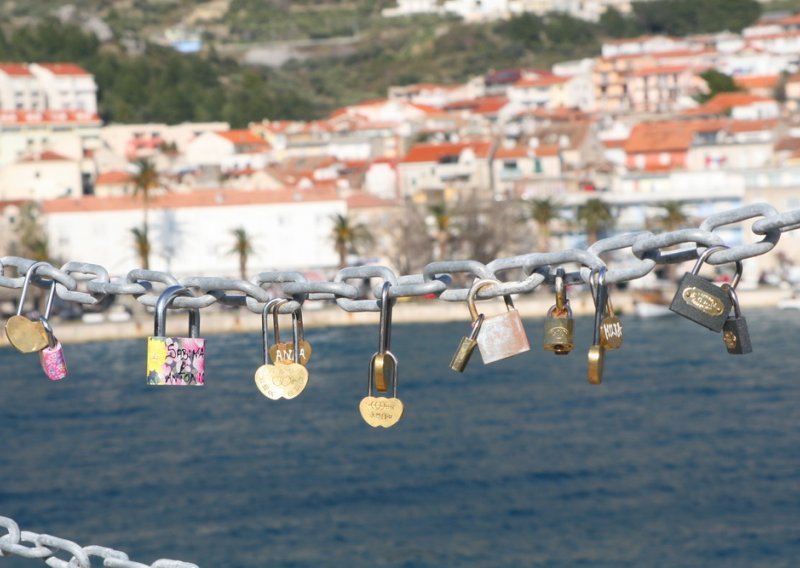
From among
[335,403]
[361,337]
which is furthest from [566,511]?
[361,337]

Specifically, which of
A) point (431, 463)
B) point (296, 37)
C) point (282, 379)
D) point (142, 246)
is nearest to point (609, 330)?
point (282, 379)

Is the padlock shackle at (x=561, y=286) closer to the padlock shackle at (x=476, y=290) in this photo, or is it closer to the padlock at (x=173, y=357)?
the padlock shackle at (x=476, y=290)

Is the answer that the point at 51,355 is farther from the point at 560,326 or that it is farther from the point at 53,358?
the point at 560,326

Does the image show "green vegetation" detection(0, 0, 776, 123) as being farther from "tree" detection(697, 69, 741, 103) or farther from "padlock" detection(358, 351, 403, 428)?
"padlock" detection(358, 351, 403, 428)

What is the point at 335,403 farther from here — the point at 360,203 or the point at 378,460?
the point at 360,203

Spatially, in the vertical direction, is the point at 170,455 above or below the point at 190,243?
below

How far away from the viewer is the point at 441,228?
35.8 m

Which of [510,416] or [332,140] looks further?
[332,140]

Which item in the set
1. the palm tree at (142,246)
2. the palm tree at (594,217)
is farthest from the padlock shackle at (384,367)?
the palm tree at (594,217)

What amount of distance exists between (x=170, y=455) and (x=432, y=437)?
324 cm

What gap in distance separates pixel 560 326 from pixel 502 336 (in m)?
0.05

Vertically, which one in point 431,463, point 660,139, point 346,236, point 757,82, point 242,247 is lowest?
point 431,463

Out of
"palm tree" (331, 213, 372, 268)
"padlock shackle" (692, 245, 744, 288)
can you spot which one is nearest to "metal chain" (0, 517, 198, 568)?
"padlock shackle" (692, 245, 744, 288)

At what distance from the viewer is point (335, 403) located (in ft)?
78.3
